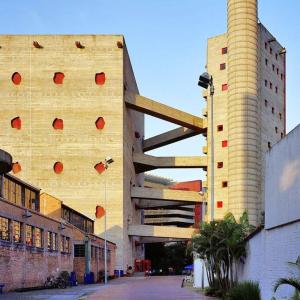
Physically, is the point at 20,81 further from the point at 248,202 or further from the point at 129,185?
the point at 248,202

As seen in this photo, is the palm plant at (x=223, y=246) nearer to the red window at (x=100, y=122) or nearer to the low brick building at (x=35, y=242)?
the low brick building at (x=35, y=242)

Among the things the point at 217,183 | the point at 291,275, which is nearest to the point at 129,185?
the point at 217,183

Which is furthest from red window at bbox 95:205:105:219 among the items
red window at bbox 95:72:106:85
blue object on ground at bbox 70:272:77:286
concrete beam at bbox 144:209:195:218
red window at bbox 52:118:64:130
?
concrete beam at bbox 144:209:195:218

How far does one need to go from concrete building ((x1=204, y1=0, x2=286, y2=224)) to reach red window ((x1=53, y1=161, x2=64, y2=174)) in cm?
2224

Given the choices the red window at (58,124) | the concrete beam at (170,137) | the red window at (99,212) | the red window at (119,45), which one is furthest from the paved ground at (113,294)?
the concrete beam at (170,137)

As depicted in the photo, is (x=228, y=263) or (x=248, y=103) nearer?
(x=228, y=263)

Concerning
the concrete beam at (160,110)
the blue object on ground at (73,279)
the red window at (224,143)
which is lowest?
the blue object on ground at (73,279)

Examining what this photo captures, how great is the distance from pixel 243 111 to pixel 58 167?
91.5ft

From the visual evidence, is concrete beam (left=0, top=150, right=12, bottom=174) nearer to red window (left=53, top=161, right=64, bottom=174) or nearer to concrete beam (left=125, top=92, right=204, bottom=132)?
red window (left=53, top=161, right=64, bottom=174)

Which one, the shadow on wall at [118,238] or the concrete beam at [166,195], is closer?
the shadow on wall at [118,238]

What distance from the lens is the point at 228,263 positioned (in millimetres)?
31656

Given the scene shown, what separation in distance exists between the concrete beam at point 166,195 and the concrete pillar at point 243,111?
504 inches

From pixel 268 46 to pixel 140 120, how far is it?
3370 cm

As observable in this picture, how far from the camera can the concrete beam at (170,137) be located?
3942 inches
